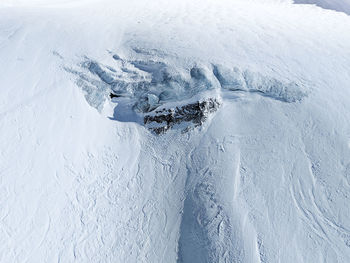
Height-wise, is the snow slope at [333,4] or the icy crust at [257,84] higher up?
the icy crust at [257,84]

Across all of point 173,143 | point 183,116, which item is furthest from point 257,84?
point 173,143

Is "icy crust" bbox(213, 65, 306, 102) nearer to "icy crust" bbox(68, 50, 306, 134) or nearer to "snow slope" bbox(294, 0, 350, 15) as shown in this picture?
"icy crust" bbox(68, 50, 306, 134)

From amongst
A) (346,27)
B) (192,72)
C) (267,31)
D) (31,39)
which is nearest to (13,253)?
(192,72)

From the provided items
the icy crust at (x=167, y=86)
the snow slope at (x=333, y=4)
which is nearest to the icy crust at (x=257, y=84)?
the icy crust at (x=167, y=86)

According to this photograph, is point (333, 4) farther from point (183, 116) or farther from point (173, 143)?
point (173, 143)

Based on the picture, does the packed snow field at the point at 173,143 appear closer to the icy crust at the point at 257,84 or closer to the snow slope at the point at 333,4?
the icy crust at the point at 257,84

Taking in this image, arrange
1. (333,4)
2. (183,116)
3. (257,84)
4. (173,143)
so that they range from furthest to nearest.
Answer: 1. (333,4)
2. (257,84)
3. (183,116)
4. (173,143)

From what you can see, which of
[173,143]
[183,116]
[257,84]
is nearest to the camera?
[173,143]
